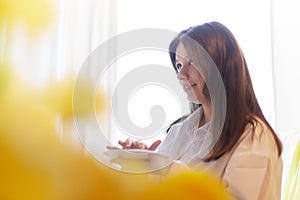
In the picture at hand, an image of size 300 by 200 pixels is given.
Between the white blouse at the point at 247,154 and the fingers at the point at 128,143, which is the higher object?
the fingers at the point at 128,143

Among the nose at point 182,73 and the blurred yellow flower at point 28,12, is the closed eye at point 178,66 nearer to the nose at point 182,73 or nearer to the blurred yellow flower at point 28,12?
the nose at point 182,73

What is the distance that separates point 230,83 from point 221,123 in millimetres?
137

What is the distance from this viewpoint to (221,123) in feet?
1.62

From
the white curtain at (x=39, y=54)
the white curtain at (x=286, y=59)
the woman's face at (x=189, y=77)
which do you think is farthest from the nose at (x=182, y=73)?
the white curtain at (x=286, y=59)

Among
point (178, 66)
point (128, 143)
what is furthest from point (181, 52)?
point (128, 143)

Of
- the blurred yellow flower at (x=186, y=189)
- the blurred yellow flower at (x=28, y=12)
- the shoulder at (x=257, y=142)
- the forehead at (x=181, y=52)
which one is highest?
the blurred yellow flower at (x=28, y=12)

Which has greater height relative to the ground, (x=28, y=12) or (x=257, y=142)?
(x=28, y=12)

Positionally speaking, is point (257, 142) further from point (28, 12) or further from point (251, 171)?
point (28, 12)

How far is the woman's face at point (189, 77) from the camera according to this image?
420mm

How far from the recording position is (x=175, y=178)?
30 centimetres

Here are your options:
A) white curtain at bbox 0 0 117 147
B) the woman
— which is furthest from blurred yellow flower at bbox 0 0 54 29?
the woman

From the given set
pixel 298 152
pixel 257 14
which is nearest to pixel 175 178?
pixel 298 152

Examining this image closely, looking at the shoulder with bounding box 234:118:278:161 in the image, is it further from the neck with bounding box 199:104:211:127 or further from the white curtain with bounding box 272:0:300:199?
the white curtain with bounding box 272:0:300:199

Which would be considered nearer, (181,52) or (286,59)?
(181,52)
